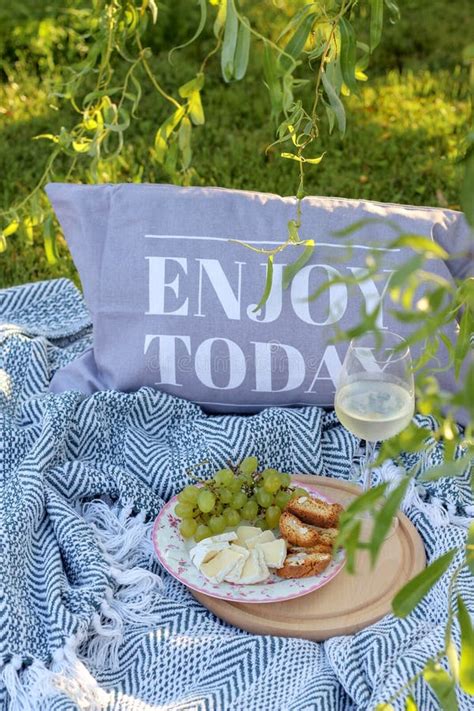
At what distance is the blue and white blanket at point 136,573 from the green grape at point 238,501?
0.53ft

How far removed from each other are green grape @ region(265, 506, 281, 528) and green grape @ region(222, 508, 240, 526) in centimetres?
5

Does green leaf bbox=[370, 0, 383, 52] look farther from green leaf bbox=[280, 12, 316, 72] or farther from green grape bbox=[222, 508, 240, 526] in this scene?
green grape bbox=[222, 508, 240, 526]

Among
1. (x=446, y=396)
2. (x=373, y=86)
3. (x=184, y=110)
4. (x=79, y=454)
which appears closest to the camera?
(x=446, y=396)

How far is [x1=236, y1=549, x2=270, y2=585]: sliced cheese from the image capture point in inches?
59.4

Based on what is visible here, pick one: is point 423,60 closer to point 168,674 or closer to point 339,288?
point 339,288

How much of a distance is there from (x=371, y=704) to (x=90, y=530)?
558 mm

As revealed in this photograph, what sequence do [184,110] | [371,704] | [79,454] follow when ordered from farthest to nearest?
[184,110] → [79,454] → [371,704]

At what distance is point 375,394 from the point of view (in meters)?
1.53

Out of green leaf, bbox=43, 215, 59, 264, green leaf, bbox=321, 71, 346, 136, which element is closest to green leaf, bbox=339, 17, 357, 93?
green leaf, bbox=321, 71, 346, 136

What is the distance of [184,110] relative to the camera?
84.8 inches

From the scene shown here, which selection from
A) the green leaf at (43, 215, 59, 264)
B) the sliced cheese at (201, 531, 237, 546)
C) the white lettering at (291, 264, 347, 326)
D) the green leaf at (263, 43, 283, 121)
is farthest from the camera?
the green leaf at (43, 215, 59, 264)

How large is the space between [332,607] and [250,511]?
0.21m

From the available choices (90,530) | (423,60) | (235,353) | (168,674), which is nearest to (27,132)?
(423,60)

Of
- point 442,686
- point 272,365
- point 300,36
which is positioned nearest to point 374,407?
point 272,365
